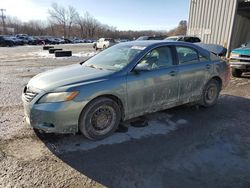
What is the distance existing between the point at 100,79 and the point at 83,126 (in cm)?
77

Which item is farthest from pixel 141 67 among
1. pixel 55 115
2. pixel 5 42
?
pixel 5 42

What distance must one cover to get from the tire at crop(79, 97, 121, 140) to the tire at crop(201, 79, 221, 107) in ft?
7.74

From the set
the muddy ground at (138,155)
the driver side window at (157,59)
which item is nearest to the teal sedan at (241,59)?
the muddy ground at (138,155)

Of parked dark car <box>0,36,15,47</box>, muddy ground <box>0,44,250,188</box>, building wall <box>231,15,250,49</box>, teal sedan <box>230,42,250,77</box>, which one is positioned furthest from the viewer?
parked dark car <box>0,36,15,47</box>

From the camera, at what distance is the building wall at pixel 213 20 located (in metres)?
13.9

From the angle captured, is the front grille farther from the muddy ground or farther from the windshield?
the windshield

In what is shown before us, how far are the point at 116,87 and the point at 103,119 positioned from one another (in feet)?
1.88

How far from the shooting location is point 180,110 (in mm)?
4922

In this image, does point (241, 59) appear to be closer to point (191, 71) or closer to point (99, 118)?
point (191, 71)

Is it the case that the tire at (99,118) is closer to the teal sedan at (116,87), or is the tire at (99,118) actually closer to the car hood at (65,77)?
the teal sedan at (116,87)

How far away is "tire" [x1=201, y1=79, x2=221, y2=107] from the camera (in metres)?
4.97

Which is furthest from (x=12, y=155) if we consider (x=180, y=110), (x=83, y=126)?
(x=180, y=110)

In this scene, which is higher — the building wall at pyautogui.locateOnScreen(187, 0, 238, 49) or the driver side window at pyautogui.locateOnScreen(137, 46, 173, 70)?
the building wall at pyautogui.locateOnScreen(187, 0, 238, 49)

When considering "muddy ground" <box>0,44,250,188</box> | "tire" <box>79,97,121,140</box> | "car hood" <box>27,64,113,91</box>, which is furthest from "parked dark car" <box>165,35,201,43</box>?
"tire" <box>79,97,121,140</box>
